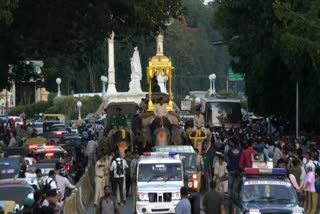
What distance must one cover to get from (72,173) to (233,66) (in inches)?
1406

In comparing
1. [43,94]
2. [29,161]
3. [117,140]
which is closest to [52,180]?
[29,161]

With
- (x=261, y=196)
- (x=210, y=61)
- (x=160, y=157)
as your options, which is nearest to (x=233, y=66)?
(x=160, y=157)

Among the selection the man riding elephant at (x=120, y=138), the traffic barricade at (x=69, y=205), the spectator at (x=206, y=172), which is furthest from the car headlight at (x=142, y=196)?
the man riding elephant at (x=120, y=138)

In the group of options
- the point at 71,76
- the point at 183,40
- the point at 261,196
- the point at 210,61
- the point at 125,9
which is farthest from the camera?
the point at 210,61

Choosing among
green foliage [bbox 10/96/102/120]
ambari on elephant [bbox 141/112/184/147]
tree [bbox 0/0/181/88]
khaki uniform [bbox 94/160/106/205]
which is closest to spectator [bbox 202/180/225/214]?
tree [bbox 0/0/181/88]

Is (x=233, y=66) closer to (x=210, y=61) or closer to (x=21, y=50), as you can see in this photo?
(x=21, y=50)

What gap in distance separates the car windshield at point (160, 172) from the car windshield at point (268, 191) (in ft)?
19.1

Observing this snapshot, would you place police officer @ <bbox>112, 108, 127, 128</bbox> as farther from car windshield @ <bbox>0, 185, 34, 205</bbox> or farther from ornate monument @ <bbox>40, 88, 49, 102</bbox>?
ornate monument @ <bbox>40, 88, 49, 102</bbox>

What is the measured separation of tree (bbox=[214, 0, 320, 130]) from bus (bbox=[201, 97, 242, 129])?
703 centimetres

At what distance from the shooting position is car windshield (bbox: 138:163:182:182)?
33.2m

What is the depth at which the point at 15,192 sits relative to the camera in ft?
90.9

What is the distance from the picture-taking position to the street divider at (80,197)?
96.2ft

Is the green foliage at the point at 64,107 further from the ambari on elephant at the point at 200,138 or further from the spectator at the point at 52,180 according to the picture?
the spectator at the point at 52,180

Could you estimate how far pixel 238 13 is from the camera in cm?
5919
